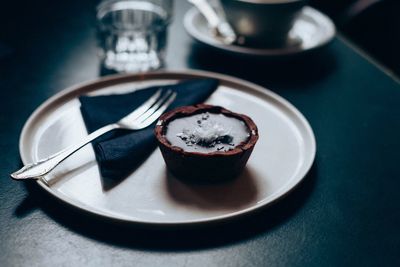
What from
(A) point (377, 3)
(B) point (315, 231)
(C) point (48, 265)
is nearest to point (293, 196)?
(B) point (315, 231)

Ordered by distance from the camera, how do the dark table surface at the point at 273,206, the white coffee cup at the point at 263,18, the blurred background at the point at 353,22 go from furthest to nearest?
the blurred background at the point at 353,22 < the white coffee cup at the point at 263,18 < the dark table surface at the point at 273,206

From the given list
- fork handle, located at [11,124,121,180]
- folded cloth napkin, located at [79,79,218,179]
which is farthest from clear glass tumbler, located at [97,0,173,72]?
fork handle, located at [11,124,121,180]

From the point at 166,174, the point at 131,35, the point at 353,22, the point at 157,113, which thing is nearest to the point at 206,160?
the point at 166,174

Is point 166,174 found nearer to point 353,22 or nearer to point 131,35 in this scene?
point 131,35

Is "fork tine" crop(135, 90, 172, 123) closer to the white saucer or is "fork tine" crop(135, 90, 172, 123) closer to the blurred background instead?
the white saucer

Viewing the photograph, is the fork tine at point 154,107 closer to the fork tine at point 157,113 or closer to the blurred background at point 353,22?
the fork tine at point 157,113

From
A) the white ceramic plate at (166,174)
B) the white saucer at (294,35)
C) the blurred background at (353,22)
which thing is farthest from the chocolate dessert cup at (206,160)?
the blurred background at (353,22)
